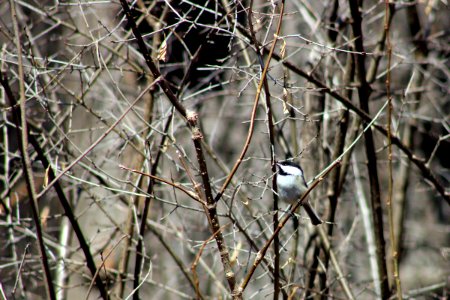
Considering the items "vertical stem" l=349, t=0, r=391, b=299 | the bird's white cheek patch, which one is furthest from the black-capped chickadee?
"vertical stem" l=349, t=0, r=391, b=299

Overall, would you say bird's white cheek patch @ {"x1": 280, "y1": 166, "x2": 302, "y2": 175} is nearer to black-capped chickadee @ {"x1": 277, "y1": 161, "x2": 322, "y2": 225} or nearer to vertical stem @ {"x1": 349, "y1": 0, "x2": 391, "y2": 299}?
black-capped chickadee @ {"x1": 277, "y1": 161, "x2": 322, "y2": 225}

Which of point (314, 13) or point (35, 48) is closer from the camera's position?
point (35, 48)

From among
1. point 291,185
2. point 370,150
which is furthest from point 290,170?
point 370,150

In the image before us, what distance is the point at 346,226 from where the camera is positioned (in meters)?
5.36

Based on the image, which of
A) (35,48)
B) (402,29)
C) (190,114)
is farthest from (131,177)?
(402,29)

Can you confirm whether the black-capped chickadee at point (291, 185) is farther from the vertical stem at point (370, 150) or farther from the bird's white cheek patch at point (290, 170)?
the vertical stem at point (370, 150)

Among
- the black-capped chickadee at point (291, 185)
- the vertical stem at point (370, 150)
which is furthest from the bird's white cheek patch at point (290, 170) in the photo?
the vertical stem at point (370, 150)

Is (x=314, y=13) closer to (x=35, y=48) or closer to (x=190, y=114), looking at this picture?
(x=35, y=48)

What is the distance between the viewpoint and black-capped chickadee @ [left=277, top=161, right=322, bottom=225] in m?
2.85

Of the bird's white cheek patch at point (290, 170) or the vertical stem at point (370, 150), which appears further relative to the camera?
the vertical stem at point (370, 150)

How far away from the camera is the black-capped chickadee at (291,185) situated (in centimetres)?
285

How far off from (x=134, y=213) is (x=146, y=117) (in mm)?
655

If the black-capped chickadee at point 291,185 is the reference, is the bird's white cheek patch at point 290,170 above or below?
above

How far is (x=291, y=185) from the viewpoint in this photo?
2.84 meters
